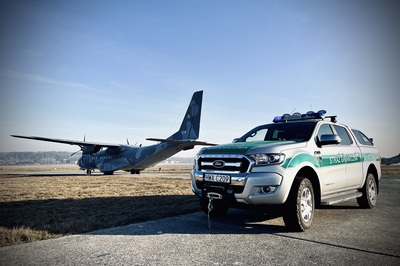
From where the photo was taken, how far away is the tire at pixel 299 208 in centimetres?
452

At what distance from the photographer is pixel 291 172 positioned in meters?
4.62

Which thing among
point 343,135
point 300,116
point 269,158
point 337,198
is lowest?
point 337,198

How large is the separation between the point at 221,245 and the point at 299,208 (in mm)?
1697

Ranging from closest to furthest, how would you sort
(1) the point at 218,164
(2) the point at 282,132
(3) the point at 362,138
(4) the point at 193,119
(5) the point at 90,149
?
(1) the point at 218,164
(2) the point at 282,132
(3) the point at 362,138
(4) the point at 193,119
(5) the point at 90,149

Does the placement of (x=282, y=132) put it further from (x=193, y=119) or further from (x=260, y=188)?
(x=193, y=119)

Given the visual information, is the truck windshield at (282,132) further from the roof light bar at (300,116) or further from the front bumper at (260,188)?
the front bumper at (260,188)

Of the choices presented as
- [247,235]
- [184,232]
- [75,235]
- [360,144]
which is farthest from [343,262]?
[360,144]

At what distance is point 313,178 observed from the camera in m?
5.30

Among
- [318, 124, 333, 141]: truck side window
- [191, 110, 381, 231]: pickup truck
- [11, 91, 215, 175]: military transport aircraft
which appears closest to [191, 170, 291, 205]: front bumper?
[191, 110, 381, 231]: pickup truck

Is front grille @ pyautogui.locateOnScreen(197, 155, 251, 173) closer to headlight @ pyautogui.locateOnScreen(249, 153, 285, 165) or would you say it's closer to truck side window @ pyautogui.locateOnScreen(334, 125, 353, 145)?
headlight @ pyautogui.locateOnScreen(249, 153, 285, 165)

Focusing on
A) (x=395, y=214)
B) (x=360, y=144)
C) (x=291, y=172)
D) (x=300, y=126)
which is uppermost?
(x=300, y=126)

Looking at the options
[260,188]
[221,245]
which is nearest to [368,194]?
[260,188]

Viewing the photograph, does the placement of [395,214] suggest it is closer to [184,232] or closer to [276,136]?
[276,136]

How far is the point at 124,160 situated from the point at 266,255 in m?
24.9
